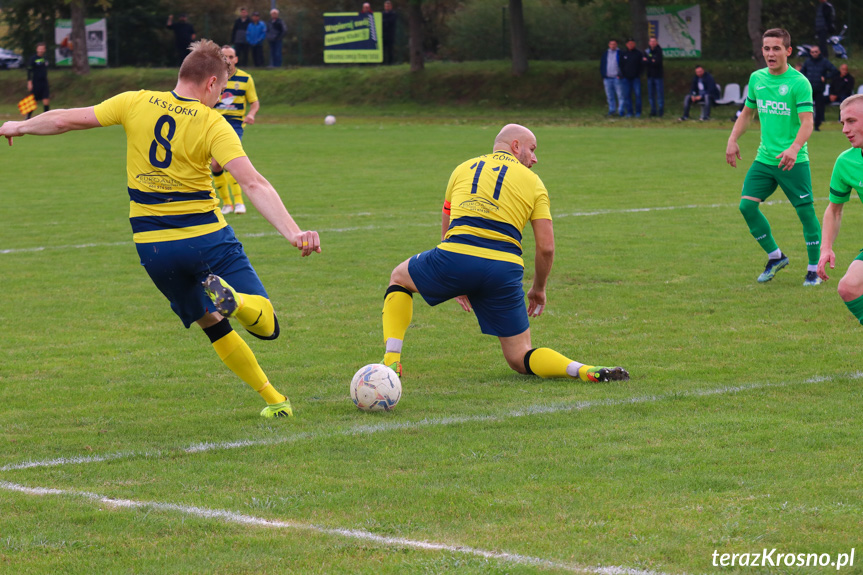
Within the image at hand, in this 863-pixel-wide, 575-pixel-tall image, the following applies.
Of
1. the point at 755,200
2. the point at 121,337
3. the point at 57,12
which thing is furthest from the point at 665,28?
the point at 121,337

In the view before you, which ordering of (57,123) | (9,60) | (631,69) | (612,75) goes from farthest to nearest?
(9,60), (612,75), (631,69), (57,123)

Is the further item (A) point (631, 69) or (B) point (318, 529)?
(A) point (631, 69)

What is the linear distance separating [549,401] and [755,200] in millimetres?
4836

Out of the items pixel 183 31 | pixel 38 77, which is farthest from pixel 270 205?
pixel 183 31

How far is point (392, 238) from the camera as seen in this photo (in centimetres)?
1326

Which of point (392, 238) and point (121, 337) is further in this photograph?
point (392, 238)

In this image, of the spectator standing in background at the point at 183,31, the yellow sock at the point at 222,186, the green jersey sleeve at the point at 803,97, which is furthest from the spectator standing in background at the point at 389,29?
the green jersey sleeve at the point at 803,97

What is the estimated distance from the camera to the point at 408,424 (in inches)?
237

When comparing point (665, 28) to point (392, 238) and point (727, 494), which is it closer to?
point (392, 238)

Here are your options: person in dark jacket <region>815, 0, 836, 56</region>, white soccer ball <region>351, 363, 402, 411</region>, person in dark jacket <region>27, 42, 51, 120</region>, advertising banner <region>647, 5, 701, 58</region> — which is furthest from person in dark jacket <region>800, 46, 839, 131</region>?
white soccer ball <region>351, 363, 402, 411</region>

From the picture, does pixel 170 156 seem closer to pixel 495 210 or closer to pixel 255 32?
pixel 495 210

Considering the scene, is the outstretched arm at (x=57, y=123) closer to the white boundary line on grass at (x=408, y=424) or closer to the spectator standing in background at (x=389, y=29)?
the white boundary line on grass at (x=408, y=424)

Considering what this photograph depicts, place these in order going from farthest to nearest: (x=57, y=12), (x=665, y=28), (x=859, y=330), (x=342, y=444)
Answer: (x=57, y=12) → (x=665, y=28) → (x=859, y=330) → (x=342, y=444)

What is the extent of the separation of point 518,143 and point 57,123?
2.85 m
